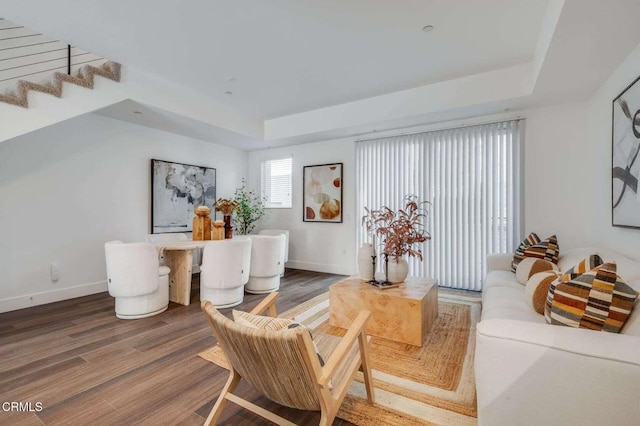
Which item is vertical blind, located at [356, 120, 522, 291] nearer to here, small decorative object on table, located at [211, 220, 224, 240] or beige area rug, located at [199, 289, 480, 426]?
beige area rug, located at [199, 289, 480, 426]

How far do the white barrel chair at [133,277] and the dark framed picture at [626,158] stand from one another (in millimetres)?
4324

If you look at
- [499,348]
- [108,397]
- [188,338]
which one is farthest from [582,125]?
[108,397]

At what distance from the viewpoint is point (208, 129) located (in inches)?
189

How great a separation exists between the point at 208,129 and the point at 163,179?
1112 millimetres

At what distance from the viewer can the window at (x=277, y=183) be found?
6.07 metres

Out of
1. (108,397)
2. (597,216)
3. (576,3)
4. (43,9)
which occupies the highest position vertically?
(43,9)

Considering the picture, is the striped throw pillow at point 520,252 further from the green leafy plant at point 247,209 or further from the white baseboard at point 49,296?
the white baseboard at point 49,296

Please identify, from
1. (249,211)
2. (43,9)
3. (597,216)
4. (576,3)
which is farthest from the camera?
(249,211)

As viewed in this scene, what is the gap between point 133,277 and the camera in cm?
308

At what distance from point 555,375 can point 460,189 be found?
348 cm

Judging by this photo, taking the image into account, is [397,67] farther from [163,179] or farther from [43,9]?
[163,179]

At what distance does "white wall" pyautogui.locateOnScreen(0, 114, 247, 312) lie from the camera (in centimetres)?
346

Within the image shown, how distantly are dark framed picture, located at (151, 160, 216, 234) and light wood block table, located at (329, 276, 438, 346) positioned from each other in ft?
11.1

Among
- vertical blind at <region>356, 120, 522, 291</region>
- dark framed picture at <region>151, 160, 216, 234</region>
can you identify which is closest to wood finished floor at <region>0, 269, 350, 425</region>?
dark framed picture at <region>151, 160, 216, 234</region>
